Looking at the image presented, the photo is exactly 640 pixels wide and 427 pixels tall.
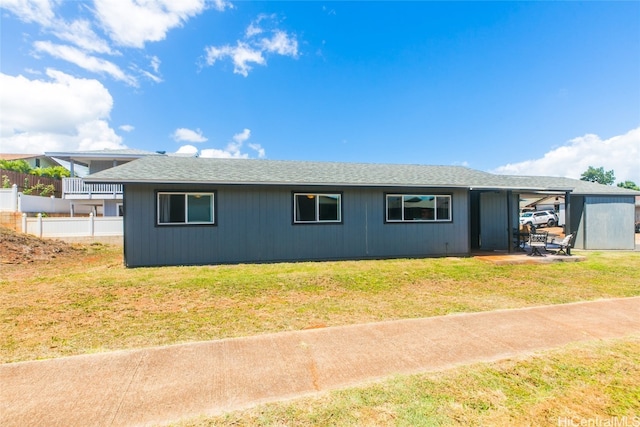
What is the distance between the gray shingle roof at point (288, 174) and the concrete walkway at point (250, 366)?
6.33 m

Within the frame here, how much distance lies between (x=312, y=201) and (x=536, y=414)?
8.48 metres

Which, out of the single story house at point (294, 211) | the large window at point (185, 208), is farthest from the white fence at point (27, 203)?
the large window at point (185, 208)

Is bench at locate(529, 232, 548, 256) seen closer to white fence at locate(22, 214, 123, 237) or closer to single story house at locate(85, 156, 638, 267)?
single story house at locate(85, 156, 638, 267)

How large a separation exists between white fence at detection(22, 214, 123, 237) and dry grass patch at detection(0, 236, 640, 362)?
527cm

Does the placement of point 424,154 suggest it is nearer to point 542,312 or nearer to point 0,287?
point 542,312

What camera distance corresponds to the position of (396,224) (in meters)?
10.8

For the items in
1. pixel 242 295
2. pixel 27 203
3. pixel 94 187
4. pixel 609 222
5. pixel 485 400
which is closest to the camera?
pixel 485 400

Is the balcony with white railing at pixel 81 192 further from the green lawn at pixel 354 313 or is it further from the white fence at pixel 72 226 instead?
the green lawn at pixel 354 313

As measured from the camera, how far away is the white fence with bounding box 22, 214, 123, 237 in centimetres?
1364

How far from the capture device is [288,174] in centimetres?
1041

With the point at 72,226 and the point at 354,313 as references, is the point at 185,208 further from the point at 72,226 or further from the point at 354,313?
the point at 72,226

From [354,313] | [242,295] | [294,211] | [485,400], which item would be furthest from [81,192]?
[485,400]

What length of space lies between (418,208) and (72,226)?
54.3ft

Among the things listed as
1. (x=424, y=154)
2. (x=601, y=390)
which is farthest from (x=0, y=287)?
(x=424, y=154)
